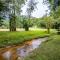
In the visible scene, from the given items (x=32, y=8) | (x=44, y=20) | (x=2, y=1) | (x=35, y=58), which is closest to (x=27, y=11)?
(x=32, y=8)

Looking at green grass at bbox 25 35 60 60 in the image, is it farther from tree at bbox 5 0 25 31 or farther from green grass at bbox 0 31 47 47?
tree at bbox 5 0 25 31

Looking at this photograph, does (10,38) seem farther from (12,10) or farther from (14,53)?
(14,53)

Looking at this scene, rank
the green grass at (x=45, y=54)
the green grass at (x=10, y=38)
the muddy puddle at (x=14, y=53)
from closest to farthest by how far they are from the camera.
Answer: the green grass at (x=45, y=54)
the muddy puddle at (x=14, y=53)
the green grass at (x=10, y=38)

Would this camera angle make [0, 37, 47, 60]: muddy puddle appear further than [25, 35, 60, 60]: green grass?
Yes

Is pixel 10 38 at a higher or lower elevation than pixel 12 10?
lower

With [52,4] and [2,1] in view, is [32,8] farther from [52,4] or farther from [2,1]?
[52,4]

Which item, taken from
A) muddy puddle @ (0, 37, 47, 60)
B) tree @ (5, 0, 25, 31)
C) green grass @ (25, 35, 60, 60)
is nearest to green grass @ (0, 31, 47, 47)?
tree @ (5, 0, 25, 31)

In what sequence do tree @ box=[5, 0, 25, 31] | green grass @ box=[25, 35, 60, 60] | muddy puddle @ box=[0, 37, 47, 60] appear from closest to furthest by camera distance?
1. green grass @ box=[25, 35, 60, 60]
2. muddy puddle @ box=[0, 37, 47, 60]
3. tree @ box=[5, 0, 25, 31]

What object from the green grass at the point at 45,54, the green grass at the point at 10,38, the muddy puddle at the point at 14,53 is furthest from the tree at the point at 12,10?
the green grass at the point at 45,54

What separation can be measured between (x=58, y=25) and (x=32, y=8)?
211 inches

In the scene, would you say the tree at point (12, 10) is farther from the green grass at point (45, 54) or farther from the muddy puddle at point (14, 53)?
the green grass at point (45, 54)

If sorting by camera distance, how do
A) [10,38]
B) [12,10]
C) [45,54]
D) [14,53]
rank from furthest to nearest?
[12,10] → [10,38] → [14,53] → [45,54]

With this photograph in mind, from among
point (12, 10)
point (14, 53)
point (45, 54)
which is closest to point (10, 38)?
point (12, 10)

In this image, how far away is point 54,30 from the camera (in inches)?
1149
